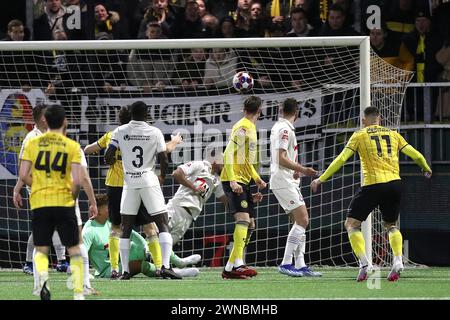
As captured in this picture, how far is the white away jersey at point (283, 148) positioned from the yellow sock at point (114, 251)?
1.95 m

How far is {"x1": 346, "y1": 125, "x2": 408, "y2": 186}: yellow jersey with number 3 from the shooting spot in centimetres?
1320

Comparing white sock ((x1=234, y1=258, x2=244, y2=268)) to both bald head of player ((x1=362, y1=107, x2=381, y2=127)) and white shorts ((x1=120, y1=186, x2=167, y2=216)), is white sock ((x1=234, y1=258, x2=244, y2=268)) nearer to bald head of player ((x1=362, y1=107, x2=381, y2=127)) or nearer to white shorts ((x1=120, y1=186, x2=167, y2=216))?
white shorts ((x1=120, y1=186, x2=167, y2=216))

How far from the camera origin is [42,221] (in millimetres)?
10562

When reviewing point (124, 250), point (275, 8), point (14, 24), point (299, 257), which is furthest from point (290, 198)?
point (14, 24)

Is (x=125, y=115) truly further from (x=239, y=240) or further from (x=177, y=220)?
(x=239, y=240)

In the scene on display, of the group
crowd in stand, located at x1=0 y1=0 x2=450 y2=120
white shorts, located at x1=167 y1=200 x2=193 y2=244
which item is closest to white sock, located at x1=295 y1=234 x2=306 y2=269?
white shorts, located at x1=167 y1=200 x2=193 y2=244

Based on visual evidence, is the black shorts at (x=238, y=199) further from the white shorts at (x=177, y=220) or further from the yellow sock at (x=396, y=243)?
the yellow sock at (x=396, y=243)

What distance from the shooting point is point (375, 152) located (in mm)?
13227

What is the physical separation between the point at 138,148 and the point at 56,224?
9.66 feet

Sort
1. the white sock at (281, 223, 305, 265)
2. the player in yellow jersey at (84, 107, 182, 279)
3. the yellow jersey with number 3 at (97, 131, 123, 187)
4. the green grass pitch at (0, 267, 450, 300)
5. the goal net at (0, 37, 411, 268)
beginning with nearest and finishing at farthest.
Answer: the green grass pitch at (0, 267, 450, 300) < the player in yellow jersey at (84, 107, 182, 279) < the yellow jersey with number 3 at (97, 131, 123, 187) < the white sock at (281, 223, 305, 265) < the goal net at (0, 37, 411, 268)

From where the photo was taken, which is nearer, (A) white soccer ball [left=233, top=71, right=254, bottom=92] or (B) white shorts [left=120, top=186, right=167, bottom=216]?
(B) white shorts [left=120, top=186, right=167, bottom=216]

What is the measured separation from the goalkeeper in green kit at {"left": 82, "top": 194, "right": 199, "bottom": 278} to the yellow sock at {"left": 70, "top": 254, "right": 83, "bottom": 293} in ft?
11.6

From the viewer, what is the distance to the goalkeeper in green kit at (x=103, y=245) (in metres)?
14.1

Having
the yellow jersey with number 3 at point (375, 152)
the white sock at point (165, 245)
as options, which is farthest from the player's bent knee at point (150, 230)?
the yellow jersey with number 3 at point (375, 152)
